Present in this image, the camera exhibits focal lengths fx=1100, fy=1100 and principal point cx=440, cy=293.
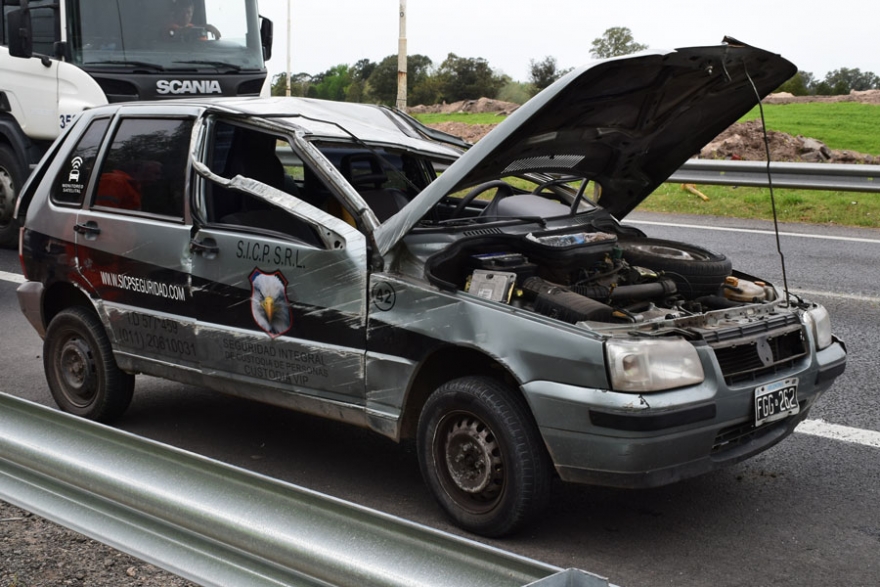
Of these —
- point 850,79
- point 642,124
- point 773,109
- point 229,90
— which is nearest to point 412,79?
point 850,79

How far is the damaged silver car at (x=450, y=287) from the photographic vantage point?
13.4 feet

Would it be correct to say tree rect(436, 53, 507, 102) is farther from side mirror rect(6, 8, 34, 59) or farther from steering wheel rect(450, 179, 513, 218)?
steering wheel rect(450, 179, 513, 218)

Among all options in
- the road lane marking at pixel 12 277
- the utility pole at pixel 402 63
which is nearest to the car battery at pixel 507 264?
the road lane marking at pixel 12 277

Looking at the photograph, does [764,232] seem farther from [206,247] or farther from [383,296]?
[383,296]

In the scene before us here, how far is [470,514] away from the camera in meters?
4.31

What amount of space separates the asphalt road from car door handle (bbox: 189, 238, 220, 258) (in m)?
0.98

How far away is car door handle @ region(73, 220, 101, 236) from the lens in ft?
18.7

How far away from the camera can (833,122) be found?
80.1 ft

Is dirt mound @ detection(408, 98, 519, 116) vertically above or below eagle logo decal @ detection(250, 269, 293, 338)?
above

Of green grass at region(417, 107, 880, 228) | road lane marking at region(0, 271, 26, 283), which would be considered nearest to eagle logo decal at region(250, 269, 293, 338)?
road lane marking at region(0, 271, 26, 283)

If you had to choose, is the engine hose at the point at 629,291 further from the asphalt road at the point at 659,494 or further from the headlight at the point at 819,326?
the asphalt road at the point at 659,494

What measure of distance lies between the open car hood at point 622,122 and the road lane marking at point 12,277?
20.9ft

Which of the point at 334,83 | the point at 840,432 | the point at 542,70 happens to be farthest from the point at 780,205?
the point at 334,83

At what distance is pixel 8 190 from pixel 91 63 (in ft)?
6.15
